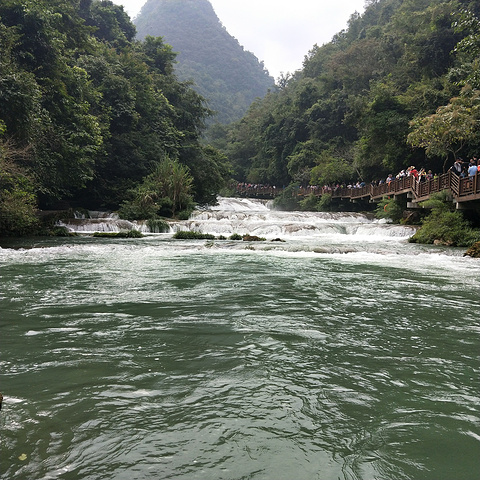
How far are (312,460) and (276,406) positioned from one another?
525 millimetres

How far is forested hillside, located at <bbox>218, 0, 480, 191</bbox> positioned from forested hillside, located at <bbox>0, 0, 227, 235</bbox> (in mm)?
11825

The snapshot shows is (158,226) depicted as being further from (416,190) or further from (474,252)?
(474,252)

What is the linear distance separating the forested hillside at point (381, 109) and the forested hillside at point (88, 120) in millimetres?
11825

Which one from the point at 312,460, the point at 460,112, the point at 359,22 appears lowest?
the point at 312,460

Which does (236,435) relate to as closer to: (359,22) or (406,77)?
(406,77)

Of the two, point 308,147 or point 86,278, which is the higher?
point 308,147

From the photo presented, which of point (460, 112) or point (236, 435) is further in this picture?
point (460, 112)

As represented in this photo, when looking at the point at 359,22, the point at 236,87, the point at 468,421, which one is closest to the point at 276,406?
the point at 468,421

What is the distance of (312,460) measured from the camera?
1976mm

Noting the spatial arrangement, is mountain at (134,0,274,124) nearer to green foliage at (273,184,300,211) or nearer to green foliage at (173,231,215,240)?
green foliage at (273,184,300,211)

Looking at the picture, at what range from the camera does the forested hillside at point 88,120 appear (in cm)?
1445

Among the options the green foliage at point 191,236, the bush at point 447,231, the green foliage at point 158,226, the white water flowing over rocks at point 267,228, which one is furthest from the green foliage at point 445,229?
the green foliage at point 158,226

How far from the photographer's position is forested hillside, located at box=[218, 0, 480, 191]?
1750 centimetres

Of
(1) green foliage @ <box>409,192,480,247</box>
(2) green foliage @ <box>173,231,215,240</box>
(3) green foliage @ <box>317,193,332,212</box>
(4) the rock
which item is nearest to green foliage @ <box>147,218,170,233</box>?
(2) green foliage @ <box>173,231,215,240</box>
